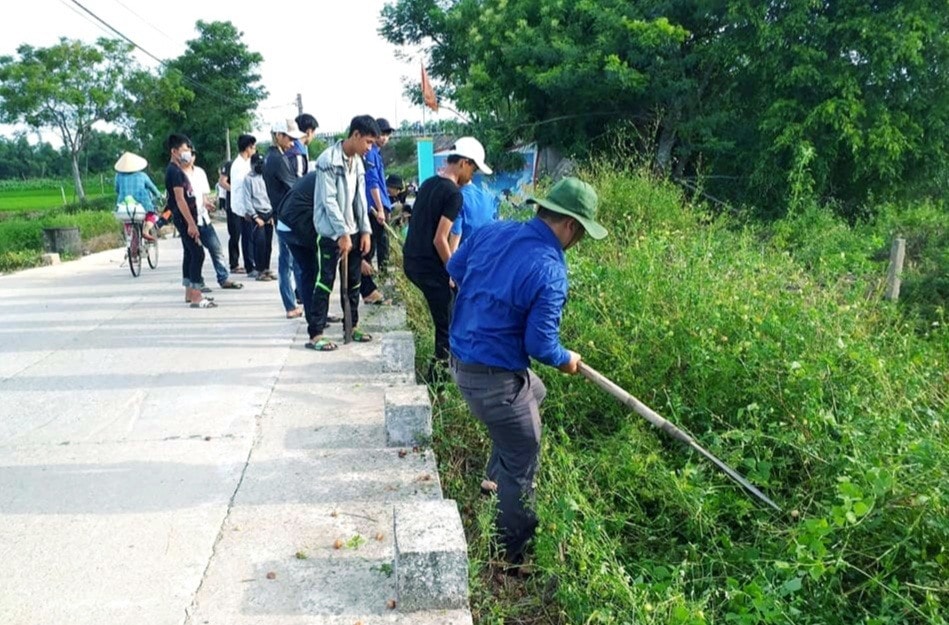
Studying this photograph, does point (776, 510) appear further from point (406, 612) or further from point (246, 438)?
point (246, 438)

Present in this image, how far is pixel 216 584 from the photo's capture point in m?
3.02

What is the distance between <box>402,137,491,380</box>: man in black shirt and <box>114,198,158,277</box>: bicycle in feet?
22.0

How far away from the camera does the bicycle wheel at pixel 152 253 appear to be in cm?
1106

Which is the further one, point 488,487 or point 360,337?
point 360,337

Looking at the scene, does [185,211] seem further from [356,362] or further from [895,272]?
[895,272]

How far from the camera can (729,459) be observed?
3434 mm

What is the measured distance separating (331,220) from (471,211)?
1261 mm

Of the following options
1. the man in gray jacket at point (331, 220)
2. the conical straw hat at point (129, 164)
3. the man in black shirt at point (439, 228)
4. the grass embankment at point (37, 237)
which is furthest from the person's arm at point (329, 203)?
the grass embankment at point (37, 237)

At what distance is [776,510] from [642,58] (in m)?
10.2

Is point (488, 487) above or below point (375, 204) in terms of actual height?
below

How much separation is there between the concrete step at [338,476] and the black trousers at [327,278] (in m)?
1.86

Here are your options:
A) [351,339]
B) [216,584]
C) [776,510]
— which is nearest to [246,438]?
[216,584]

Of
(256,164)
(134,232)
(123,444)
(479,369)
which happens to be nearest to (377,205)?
(256,164)

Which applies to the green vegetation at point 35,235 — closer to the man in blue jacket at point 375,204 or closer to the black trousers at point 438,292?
the man in blue jacket at point 375,204
